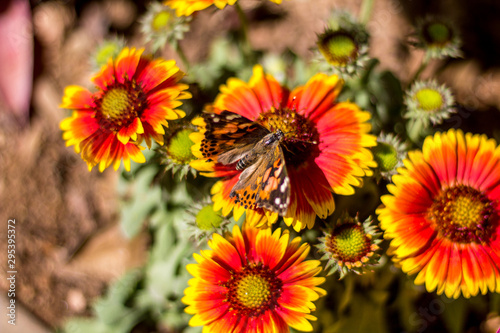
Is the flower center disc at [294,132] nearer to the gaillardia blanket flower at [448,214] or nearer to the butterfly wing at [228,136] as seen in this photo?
the butterfly wing at [228,136]

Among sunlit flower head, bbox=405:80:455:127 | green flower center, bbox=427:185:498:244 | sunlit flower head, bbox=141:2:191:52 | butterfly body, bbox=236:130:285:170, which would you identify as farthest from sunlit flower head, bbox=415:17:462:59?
sunlit flower head, bbox=141:2:191:52

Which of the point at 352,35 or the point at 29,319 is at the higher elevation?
the point at 352,35

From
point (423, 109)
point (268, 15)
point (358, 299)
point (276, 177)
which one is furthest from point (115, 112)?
point (268, 15)

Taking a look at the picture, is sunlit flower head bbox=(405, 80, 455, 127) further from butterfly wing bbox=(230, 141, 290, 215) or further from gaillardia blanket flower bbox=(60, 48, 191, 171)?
gaillardia blanket flower bbox=(60, 48, 191, 171)

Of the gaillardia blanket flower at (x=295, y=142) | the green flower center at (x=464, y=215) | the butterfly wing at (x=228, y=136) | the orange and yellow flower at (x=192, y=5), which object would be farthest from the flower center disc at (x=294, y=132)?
the green flower center at (x=464, y=215)

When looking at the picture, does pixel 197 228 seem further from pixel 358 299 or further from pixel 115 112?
pixel 358 299

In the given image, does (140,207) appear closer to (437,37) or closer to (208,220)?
(208,220)
